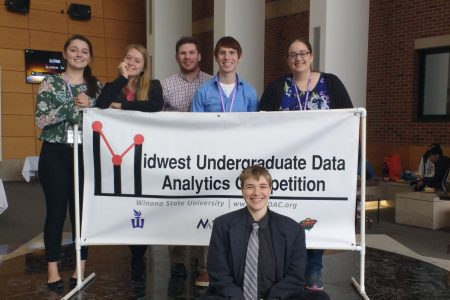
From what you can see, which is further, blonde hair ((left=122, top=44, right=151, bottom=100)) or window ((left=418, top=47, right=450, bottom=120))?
window ((left=418, top=47, right=450, bottom=120))

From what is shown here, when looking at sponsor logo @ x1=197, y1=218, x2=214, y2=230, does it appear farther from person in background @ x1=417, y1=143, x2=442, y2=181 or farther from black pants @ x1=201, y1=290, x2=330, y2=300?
person in background @ x1=417, y1=143, x2=442, y2=181

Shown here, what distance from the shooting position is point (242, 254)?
7.96 feet

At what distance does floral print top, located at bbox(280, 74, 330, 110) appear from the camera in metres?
3.15

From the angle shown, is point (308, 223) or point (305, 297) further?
point (308, 223)

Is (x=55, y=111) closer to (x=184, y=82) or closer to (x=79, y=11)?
(x=184, y=82)

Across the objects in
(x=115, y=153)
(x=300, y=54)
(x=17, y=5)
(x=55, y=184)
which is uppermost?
(x=17, y=5)

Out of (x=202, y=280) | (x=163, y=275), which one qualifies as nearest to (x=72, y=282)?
(x=163, y=275)

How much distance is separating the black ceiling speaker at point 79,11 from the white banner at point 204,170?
1045cm

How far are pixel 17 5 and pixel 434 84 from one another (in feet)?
33.0

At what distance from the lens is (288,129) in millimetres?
3029

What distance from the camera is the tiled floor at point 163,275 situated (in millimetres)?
3238

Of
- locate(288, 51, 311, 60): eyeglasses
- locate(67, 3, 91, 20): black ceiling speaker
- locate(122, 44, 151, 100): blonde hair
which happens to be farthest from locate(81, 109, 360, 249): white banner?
locate(67, 3, 91, 20): black ceiling speaker

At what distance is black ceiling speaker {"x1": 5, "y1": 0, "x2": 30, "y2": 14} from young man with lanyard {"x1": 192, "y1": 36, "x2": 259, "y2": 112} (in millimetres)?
10102

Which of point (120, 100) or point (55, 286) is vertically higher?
point (120, 100)
